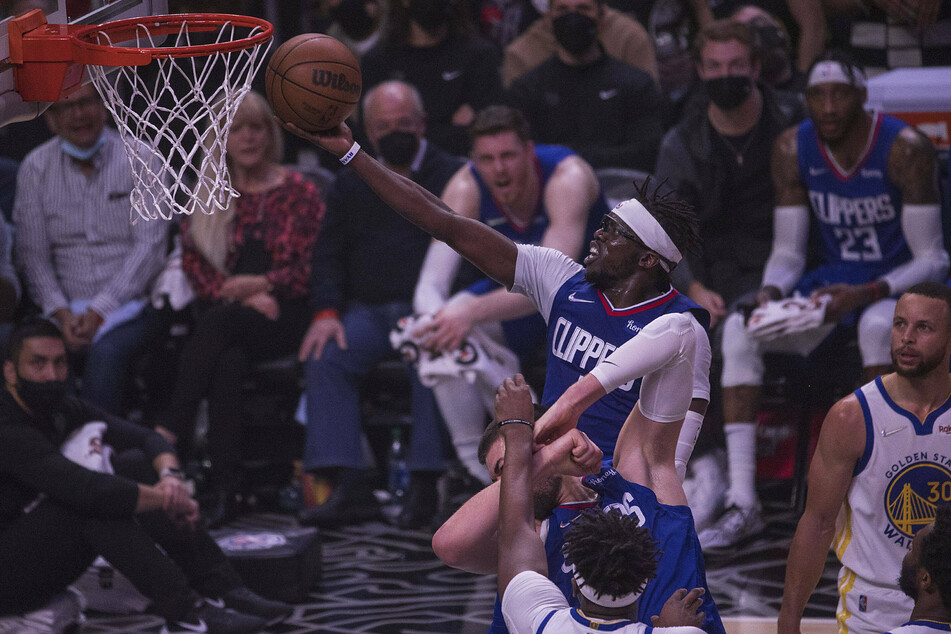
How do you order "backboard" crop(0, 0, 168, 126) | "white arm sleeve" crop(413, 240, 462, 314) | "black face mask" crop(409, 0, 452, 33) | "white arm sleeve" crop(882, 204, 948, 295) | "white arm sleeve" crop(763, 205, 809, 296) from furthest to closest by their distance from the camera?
"black face mask" crop(409, 0, 452, 33)
"white arm sleeve" crop(413, 240, 462, 314)
"white arm sleeve" crop(763, 205, 809, 296)
"white arm sleeve" crop(882, 204, 948, 295)
"backboard" crop(0, 0, 168, 126)

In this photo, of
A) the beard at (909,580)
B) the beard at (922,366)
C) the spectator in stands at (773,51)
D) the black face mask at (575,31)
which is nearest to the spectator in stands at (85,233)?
the black face mask at (575,31)

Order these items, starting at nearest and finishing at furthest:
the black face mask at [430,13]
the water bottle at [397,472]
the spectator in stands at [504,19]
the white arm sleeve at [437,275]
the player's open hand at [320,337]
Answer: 1. the white arm sleeve at [437,275]
2. the player's open hand at [320,337]
3. the water bottle at [397,472]
4. the black face mask at [430,13]
5. the spectator in stands at [504,19]

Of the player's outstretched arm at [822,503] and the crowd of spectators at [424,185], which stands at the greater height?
the crowd of spectators at [424,185]

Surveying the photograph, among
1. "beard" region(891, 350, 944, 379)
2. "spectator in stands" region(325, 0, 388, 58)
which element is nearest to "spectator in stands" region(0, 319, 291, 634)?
"beard" region(891, 350, 944, 379)

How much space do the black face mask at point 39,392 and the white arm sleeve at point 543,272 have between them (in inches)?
87.2

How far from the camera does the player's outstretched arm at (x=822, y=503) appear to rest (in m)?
3.57

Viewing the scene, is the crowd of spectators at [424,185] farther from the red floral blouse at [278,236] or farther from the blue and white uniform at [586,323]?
the blue and white uniform at [586,323]

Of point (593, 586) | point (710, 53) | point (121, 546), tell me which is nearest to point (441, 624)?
point (121, 546)

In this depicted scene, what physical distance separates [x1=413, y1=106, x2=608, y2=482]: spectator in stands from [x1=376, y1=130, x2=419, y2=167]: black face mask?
373 millimetres

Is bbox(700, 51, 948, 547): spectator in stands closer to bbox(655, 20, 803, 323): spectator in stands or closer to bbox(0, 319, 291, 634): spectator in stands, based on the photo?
bbox(655, 20, 803, 323): spectator in stands

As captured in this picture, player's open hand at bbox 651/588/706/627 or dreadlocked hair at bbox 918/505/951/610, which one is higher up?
dreadlocked hair at bbox 918/505/951/610

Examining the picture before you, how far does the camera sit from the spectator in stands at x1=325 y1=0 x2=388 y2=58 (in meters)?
7.50

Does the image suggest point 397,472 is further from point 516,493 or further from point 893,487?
point 516,493

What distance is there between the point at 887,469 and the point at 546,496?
1145mm
